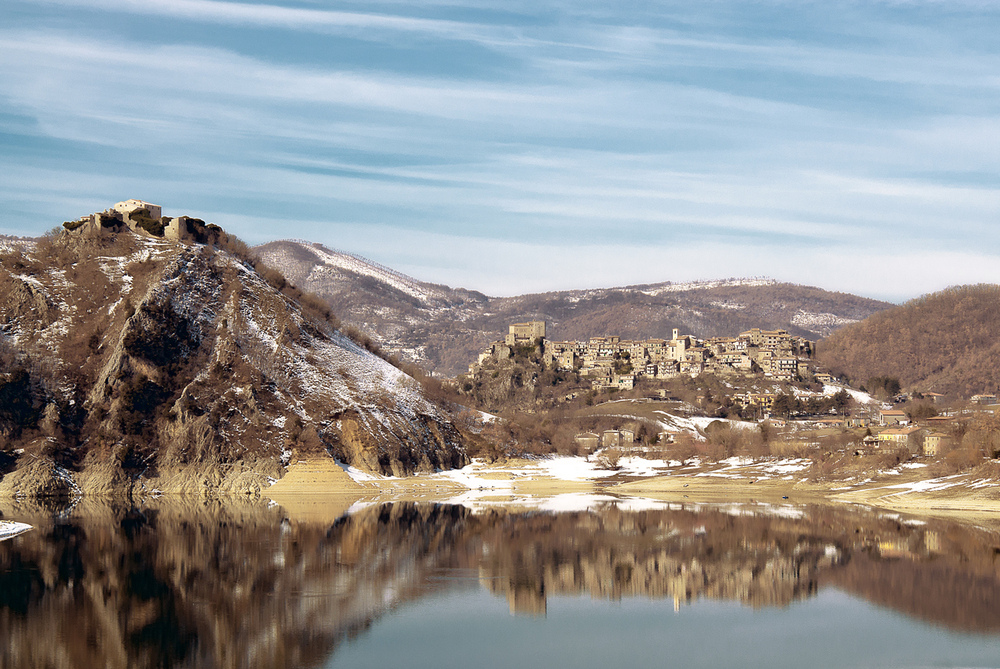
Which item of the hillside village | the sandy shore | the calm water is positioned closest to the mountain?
the sandy shore

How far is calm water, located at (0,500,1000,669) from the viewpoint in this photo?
33750 mm

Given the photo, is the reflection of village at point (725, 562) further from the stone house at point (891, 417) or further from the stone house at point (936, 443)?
the stone house at point (891, 417)

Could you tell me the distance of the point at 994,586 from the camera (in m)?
44.7

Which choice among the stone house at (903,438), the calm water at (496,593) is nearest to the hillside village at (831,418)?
the stone house at (903,438)

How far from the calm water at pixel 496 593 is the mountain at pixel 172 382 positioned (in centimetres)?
2242

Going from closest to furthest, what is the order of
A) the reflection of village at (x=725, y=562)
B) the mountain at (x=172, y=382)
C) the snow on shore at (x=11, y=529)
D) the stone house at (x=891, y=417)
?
the reflection of village at (x=725, y=562) < the snow on shore at (x=11, y=529) < the mountain at (x=172, y=382) < the stone house at (x=891, y=417)

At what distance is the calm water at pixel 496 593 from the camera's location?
3375 centimetres

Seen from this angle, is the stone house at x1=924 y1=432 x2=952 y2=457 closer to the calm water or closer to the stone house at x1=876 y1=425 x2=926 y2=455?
the stone house at x1=876 y1=425 x2=926 y2=455

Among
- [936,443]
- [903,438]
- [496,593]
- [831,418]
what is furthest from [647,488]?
[831,418]

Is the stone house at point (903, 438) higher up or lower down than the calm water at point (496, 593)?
higher up

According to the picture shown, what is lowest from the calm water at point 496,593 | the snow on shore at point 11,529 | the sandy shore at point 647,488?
the calm water at point 496,593

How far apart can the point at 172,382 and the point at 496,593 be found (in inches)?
2413

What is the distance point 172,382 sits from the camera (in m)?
97.2

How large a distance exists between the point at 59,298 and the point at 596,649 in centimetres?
8210
